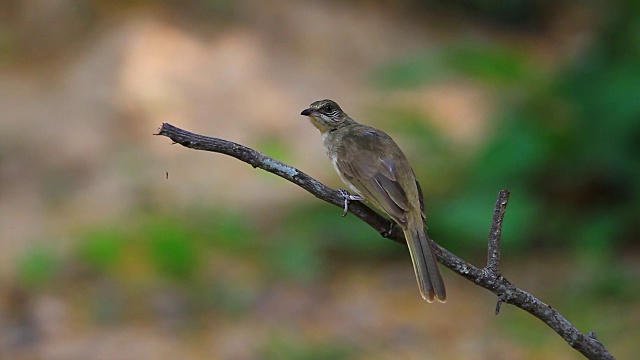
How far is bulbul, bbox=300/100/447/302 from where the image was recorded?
3.13 meters

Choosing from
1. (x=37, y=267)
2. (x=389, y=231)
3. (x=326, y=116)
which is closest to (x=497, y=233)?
(x=389, y=231)

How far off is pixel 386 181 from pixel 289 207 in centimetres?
455

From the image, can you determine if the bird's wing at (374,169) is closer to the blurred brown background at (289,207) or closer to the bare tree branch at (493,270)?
the bare tree branch at (493,270)

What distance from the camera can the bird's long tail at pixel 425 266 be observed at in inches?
118

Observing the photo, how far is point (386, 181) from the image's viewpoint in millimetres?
3463

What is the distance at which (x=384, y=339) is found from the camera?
6301 mm

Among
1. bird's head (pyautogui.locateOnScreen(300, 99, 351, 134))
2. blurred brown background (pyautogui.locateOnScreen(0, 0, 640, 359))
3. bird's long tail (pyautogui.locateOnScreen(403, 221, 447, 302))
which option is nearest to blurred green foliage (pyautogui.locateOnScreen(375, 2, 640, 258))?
blurred brown background (pyautogui.locateOnScreen(0, 0, 640, 359))

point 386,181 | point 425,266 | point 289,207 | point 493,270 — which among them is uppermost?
point 289,207

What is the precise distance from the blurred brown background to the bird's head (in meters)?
2.41

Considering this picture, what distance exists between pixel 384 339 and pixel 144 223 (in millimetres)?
2118

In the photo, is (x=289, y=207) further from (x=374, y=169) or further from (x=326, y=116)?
(x=374, y=169)

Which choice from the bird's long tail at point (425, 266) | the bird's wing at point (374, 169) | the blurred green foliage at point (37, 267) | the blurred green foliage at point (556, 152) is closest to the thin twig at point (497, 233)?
the bird's long tail at point (425, 266)

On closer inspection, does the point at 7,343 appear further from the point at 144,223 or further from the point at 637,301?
the point at 637,301

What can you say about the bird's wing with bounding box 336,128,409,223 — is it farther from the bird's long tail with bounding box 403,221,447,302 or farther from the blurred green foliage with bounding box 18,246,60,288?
the blurred green foliage with bounding box 18,246,60,288
